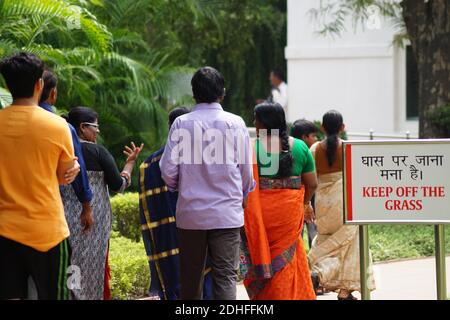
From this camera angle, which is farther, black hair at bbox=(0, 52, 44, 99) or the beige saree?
the beige saree

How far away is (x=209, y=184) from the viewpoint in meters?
6.45

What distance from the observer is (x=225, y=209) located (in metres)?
6.42

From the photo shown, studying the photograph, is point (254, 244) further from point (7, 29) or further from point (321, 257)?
point (7, 29)

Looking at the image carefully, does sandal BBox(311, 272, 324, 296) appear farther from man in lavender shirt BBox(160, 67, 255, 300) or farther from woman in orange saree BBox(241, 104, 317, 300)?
man in lavender shirt BBox(160, 67, 255, 300)

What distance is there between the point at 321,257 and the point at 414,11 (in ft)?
22.4

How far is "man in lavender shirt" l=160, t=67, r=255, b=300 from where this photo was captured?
643 cm

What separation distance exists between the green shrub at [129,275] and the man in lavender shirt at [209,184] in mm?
2288

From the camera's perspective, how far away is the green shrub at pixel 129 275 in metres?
8.77

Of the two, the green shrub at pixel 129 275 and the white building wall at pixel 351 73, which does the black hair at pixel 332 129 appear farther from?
the white building wall at pixel 351 73

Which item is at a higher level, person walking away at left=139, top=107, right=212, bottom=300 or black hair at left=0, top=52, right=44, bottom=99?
black hair at left=0, top=52, right=44, bottom=99

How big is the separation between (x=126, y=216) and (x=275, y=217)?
4.28 m

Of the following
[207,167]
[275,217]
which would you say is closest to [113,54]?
[275,217]

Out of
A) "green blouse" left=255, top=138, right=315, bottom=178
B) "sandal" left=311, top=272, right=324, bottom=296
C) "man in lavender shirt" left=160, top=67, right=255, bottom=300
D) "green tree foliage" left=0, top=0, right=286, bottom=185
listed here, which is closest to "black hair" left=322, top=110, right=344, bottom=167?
"sandal" left=311, top=272, right=324, bottom=296
